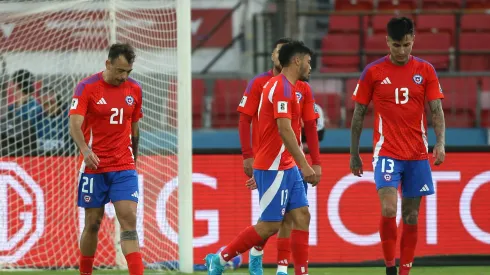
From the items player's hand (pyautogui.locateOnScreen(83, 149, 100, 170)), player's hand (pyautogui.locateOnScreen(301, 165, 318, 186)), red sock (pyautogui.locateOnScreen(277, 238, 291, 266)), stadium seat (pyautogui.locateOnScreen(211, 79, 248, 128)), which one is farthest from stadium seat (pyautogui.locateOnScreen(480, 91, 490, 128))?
player's hand (pyautogui.locateOnScreen(83, 149, 100, 170))

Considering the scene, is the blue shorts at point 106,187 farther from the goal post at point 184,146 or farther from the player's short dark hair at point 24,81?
the player's short dark hair at point 24,81

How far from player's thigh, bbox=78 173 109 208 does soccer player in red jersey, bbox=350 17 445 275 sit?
227 centimetres

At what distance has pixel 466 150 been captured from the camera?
10.5m

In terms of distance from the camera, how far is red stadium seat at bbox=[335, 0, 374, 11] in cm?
1666

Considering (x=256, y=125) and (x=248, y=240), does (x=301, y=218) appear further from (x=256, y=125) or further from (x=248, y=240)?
(x=256, y=125)

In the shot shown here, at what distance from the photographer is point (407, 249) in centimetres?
809


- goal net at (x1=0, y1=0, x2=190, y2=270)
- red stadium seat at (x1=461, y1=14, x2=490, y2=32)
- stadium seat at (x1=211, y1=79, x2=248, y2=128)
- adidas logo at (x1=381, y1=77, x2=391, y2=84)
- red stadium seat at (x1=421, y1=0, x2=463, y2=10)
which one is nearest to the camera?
adidas logo at (x1=381, y1=77, x2=391, y2=84)

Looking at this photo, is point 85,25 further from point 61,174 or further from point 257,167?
point 257,167

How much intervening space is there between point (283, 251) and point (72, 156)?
345cm

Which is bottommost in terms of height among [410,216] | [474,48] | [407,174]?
[410,216]

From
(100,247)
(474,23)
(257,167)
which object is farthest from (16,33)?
(474,23)

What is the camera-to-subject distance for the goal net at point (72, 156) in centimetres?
1038

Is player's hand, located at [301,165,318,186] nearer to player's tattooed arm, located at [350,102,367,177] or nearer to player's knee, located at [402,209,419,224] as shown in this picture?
player's tattooed arm, located at [350,102,367,177]

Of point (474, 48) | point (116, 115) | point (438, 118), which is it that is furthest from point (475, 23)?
point (116, 115)
